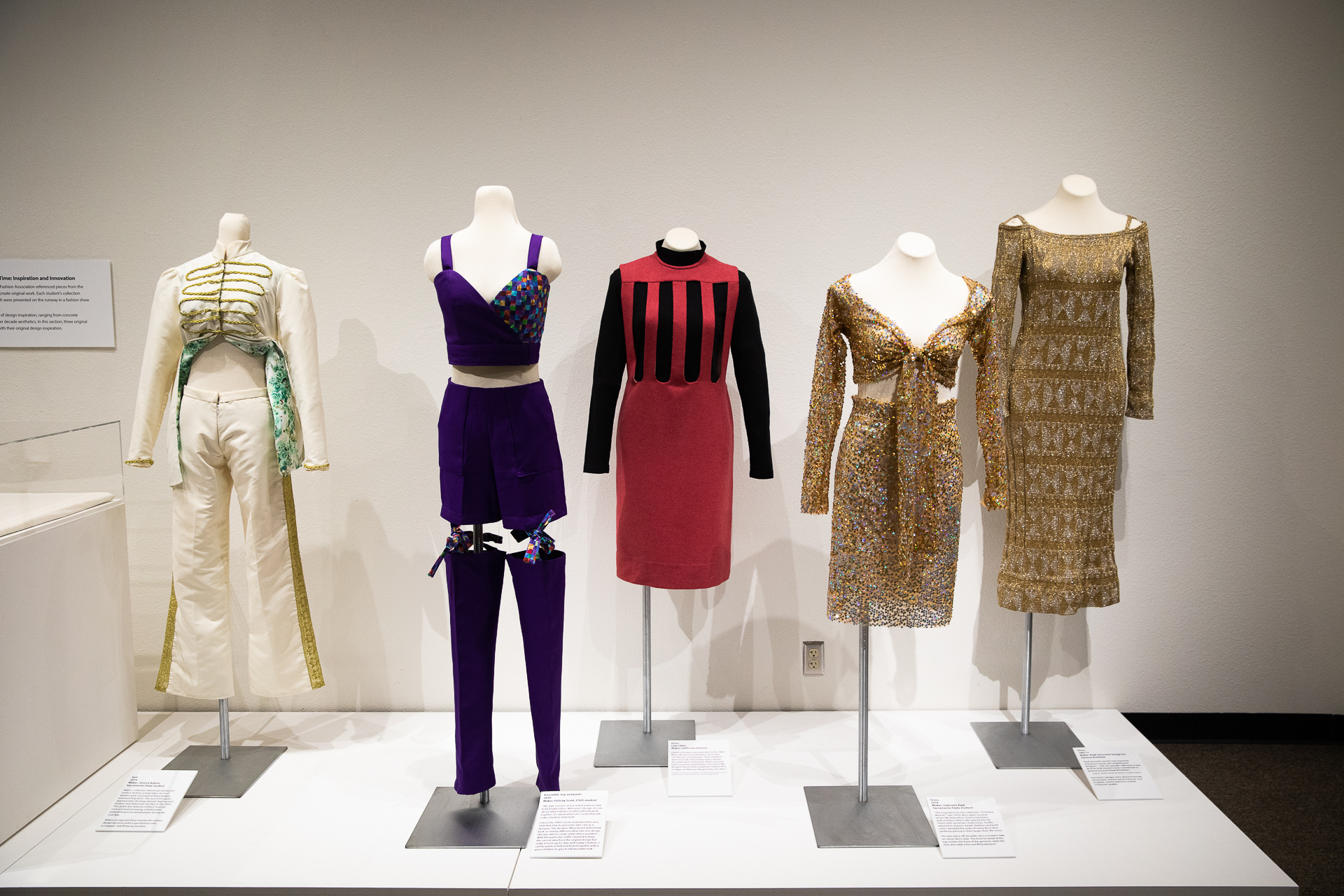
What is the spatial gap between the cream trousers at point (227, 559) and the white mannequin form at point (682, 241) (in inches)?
52.1

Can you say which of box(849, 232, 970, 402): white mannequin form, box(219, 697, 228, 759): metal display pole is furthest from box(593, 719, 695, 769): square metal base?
box(849, 232, 970, 402): white mannequin form

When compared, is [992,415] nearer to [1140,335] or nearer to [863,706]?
[1140,335]

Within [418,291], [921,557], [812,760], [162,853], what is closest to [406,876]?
[162,853]

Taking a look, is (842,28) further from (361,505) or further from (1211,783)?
(1211,783)

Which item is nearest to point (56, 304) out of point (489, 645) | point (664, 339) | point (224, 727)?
point (224, 727)

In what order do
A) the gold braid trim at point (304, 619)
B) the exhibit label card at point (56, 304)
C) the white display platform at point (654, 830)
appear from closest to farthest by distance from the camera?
the white display platform at point (654, 830), the gold braid trim at point (304, 619), the exhibit label card at point (56, 304)

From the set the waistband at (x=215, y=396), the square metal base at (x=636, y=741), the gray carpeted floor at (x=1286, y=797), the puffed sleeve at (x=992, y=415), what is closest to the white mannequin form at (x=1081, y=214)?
the puffed sleeve at (x=992, y=415)

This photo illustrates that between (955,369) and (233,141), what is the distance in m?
2.59

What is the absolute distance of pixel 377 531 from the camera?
319cm

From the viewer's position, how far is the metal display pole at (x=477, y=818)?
7.73 feet

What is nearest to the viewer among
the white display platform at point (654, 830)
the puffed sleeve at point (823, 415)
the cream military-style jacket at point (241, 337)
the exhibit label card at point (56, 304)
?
the white display platform at point (654, 830)

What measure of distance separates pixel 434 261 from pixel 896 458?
54.1 inches

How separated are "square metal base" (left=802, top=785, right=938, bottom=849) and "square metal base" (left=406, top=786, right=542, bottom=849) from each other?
821mm

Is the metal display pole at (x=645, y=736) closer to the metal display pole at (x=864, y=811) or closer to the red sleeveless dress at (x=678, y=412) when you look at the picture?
the red sleeveless dress at (x=678, y=412)
